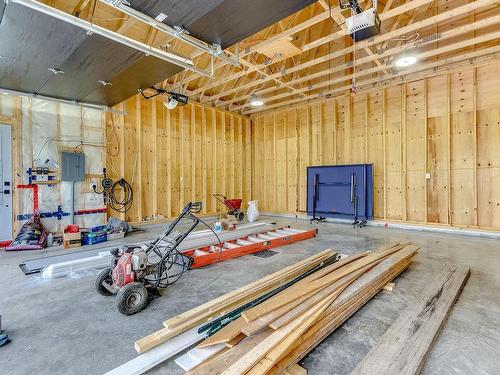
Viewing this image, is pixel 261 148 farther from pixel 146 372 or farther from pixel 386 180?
pixel 146 372

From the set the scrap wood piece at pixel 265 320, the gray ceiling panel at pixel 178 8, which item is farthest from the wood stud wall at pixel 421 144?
the gray ceiling panel at pixel 178 8

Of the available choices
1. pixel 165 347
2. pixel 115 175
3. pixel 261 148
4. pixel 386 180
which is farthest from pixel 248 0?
pixel 261 148

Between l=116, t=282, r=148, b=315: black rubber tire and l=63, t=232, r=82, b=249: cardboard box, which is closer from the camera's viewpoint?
l=116, t=282, r=148, b=315: black rubber tire

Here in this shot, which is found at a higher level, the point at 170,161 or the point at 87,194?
the point at 170,161

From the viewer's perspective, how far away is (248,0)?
253 cm

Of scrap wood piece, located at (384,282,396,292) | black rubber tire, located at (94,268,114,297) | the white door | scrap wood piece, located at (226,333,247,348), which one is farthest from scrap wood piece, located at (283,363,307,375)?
the white door

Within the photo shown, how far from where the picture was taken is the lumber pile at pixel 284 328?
150 cm

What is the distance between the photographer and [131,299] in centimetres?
228

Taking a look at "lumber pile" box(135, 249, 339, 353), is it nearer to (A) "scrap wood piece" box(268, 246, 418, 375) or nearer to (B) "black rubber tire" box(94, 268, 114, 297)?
(A) "scrap wood piece" box(268, 246, 418, 375)

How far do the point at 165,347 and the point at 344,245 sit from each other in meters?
3.70

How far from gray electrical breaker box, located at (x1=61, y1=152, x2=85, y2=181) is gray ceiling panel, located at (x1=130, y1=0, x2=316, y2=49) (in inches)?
162

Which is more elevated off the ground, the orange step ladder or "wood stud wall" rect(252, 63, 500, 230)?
"wood stud wall" rect(252, 63, 500, 230)

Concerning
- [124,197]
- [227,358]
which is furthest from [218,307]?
[124,197]

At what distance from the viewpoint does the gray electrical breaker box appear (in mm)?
5379
